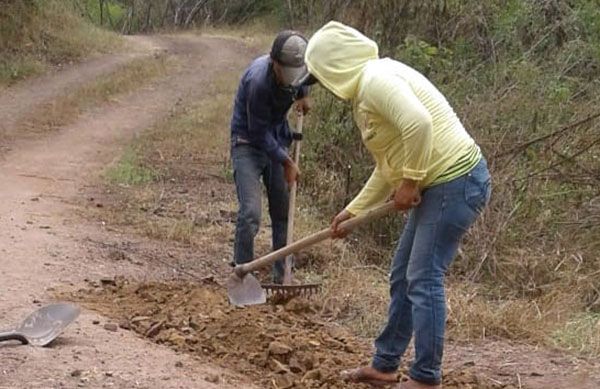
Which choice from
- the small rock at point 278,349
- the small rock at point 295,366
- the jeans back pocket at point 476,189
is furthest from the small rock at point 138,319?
the jeans back pocket at point 476,189

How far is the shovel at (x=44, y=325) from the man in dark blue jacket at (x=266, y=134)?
1508 mm

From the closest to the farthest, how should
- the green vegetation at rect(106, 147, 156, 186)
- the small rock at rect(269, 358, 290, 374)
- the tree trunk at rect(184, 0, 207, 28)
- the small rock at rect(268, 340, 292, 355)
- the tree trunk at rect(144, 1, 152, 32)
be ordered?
the small rock at rect(269, 358, 290, 374)
the small rock at rect(268, 340, 292, 355)
the green vegetation at rect(106, 147, 156, 186)
the tree trunk at rect(184, 0, 207, 28)
the tree trunk at rect(144, 1, 152, 32)

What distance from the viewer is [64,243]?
809 cm

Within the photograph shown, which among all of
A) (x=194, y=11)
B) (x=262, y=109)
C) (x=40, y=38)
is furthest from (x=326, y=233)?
(x=194, y=11)

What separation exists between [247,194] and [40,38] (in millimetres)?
16917

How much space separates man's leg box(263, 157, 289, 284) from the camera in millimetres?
7125

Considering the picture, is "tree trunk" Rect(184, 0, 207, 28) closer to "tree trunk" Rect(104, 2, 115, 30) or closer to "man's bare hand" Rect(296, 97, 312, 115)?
"tree trunk" Rect(104, 2, 115, 30)

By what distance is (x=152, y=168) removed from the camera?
491 inches

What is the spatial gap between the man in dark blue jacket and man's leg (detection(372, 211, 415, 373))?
5.36ft

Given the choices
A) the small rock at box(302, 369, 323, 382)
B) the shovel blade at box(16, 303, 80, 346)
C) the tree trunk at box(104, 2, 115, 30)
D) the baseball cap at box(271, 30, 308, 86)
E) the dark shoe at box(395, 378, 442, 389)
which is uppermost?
the baseball cap at box(271, 30, 308, 86)

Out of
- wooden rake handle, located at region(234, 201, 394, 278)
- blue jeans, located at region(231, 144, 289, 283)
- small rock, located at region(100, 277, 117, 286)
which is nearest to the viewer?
wooden rake handle, located at region(234, 201, 394, 278)

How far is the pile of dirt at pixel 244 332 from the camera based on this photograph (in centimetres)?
547

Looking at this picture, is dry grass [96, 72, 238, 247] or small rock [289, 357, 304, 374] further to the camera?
dry grass [96, 72, 238, 247]

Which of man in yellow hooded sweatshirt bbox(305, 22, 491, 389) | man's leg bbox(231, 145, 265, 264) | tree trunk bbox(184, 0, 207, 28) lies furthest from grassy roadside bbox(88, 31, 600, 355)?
tree trunk bbox(184, 0, 207, 28)
